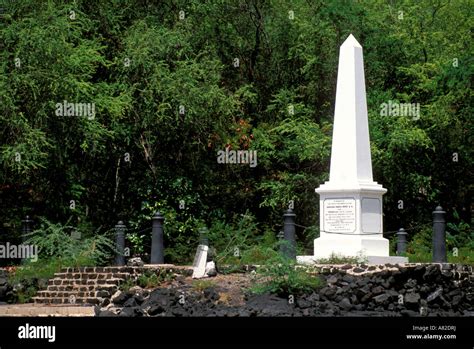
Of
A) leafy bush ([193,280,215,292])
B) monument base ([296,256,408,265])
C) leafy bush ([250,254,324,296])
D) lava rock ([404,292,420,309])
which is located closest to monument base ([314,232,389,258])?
monument base ([296,256,408,265])

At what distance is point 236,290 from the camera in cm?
2308

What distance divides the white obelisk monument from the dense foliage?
296 centimetres

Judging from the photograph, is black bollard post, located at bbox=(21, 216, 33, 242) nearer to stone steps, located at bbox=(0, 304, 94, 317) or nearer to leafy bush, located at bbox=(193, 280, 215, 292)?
stone steps, located at bbox=(0, 304, 94, 317)

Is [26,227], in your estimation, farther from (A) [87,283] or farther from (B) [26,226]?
(A) [87,283]

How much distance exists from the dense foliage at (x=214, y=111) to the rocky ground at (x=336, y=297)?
14.9 ft

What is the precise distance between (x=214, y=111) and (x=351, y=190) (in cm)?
927

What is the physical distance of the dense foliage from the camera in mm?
30625

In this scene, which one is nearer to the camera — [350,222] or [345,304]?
[345,304]

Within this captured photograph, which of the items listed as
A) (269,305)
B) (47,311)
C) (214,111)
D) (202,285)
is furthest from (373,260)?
(214,111)

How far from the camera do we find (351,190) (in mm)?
25453
